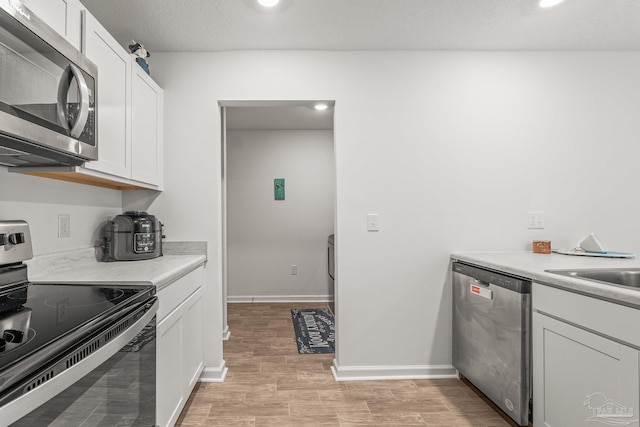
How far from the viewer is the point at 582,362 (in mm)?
1459

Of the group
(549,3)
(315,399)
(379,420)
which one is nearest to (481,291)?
(379,420)

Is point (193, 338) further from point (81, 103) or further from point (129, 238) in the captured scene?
point (81, 103)

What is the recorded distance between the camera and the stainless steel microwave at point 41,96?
1.06 meters

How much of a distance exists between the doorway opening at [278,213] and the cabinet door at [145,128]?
2367 millimetres

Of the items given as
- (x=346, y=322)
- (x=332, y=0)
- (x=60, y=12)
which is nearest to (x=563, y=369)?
(x=346, y=322)

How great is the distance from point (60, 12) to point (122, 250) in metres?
1.26

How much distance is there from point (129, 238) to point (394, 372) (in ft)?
6.41

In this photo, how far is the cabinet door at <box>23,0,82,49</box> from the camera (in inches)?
51.8

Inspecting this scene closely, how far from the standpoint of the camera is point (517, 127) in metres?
2.61

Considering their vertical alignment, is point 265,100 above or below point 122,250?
above

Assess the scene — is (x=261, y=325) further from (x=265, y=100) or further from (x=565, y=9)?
(x=565, y=9)

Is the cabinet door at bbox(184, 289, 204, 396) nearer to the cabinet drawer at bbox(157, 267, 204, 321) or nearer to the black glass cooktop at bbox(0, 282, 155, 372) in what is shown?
the cabinet drawer at bbox(157, 267, 204, 321)

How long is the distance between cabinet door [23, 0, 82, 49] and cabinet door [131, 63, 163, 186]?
52cm

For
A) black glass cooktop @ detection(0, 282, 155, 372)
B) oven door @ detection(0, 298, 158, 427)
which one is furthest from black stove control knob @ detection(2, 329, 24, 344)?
oven door @ detection(0, 298, 158, 427)
